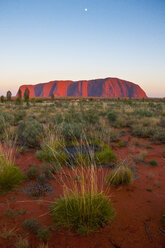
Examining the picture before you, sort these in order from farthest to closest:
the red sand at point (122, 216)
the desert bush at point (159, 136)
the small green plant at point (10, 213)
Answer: the desert bush at point (159, 136)
the small green plant at point (10, 213)
the red sand at point (122, 216)

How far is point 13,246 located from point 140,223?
1.87 meters

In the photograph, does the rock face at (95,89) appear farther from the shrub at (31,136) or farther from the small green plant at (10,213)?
the small green plant at (10,213)

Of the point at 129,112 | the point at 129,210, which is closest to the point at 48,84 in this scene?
the point at 129,112

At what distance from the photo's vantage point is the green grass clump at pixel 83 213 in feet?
8.32

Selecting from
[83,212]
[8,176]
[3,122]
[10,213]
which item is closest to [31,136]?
[3,122]

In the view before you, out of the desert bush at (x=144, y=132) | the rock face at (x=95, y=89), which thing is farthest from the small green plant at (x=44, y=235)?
the rock face at (x=95, y=89)

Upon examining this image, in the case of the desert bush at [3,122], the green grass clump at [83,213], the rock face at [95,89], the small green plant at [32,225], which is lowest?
the small green plant at [32,225]

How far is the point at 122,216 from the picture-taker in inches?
114

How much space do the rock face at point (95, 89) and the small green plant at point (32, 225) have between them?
6115 inches

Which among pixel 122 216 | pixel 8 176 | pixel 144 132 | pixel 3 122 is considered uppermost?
pixel 3 122

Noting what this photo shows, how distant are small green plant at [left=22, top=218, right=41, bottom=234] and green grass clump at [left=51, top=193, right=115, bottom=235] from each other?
264 mm

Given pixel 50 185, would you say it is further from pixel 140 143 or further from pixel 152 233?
pixel 140 143

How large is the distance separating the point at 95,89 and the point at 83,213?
16502 centimetres

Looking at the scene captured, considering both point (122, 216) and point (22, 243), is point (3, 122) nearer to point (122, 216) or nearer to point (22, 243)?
point (22, 243)
